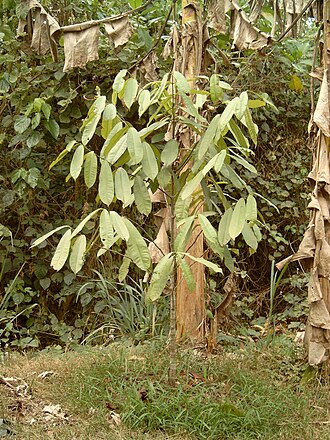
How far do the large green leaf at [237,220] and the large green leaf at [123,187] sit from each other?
0.51 metres

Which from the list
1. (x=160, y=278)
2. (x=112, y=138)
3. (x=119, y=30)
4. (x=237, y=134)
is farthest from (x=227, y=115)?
(x=119, y=30)

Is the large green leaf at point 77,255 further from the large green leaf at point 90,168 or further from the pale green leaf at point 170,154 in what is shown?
the pale green leaf at point 170,154

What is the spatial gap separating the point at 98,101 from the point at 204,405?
166 cm

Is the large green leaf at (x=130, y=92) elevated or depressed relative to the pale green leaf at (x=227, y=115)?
elevated

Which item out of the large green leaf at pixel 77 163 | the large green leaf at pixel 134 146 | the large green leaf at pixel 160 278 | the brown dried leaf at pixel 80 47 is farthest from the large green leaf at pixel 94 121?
the brown dried leaf at pixel 80 47

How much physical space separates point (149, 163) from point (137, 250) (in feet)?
1.43

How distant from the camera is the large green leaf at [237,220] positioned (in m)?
3.15

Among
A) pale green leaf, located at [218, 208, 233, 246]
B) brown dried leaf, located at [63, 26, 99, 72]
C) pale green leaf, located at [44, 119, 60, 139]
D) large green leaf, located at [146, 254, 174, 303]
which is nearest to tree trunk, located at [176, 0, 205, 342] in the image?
brown dried leaf, located at [63, 26, 99, 72]

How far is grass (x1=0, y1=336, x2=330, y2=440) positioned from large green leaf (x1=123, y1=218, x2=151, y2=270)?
820 mm

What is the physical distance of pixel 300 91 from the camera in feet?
23.1

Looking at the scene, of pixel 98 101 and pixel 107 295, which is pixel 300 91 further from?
pixel 98 101

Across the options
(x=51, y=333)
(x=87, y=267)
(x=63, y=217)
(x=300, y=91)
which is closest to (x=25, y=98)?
(x=63, y=217)

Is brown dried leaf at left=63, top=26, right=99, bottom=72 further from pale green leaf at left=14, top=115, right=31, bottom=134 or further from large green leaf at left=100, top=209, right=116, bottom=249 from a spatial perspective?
large green leaf at left=100, top=209, right=116, bottom=249

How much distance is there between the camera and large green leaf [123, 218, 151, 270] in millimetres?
3131
